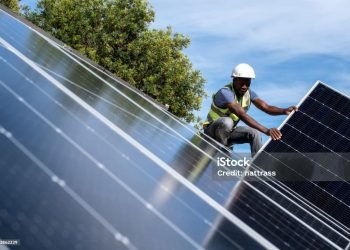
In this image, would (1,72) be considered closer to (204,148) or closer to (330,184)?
(204,148)

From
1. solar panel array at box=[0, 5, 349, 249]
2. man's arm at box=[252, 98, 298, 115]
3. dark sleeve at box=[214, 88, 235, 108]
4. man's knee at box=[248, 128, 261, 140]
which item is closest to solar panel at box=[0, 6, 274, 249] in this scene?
solar panel array at box=[0, 5, 349, 249]

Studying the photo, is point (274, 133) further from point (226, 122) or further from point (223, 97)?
point (223, 97)

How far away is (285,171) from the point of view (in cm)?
819

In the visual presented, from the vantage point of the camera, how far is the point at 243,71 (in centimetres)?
856

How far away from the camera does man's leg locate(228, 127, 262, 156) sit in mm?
8727

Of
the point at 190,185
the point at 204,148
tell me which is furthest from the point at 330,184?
the point at 190,185

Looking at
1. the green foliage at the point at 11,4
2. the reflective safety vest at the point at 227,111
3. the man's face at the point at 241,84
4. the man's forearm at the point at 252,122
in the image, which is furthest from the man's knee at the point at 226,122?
the green foliage at the point at 11,4

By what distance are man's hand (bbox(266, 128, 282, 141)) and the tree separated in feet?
92.9

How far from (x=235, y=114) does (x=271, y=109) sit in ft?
3.70

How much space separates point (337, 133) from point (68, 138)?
6.13 meters

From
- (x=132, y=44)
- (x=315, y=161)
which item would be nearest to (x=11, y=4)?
(x=132, y=44)

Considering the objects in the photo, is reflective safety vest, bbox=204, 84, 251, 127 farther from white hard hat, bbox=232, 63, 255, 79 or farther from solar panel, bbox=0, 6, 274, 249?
solar panel, bbox=0, 6, 274, 249

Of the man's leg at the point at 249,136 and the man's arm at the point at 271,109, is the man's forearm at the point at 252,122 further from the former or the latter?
the man's arm at the point at 271,109

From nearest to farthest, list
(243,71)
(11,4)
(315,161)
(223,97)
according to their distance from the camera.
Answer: (315,161) < (223,97) < (243,71) < (11,4)
